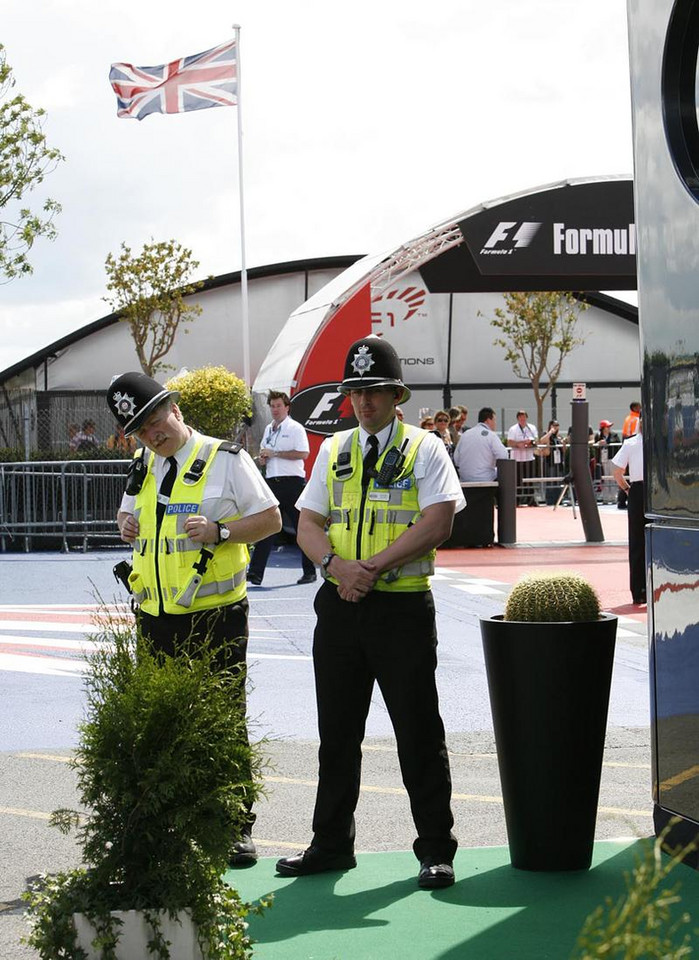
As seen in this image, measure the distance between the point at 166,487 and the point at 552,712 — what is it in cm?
182

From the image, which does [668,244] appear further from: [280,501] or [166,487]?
[280,501]

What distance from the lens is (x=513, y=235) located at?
66.8 feet

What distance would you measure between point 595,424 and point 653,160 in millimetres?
39875

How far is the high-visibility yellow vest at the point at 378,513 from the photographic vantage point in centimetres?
516

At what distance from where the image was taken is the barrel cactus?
5.11 m

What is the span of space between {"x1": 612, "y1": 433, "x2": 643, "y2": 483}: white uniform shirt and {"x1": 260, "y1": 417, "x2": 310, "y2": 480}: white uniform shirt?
3.79 meters

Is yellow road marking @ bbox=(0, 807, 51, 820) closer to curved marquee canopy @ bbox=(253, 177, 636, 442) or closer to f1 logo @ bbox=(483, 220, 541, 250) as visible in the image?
curved marquee canopy @ bbox=(253, 177, 636, 442)

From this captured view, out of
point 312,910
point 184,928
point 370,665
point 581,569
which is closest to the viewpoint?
point 184,928

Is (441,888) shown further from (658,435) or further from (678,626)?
(658,435)

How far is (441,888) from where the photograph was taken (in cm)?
500

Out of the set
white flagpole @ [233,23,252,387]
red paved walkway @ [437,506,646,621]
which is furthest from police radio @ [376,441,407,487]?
white flagpole @ [233,23,252,387]

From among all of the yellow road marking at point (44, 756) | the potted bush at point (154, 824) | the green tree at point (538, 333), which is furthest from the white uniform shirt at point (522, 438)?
the potted bush at point (154, 824)

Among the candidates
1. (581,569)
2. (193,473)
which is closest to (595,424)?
(581,569)

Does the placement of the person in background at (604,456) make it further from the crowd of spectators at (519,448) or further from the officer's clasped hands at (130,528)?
the officer's clasped hands at (130,528)
